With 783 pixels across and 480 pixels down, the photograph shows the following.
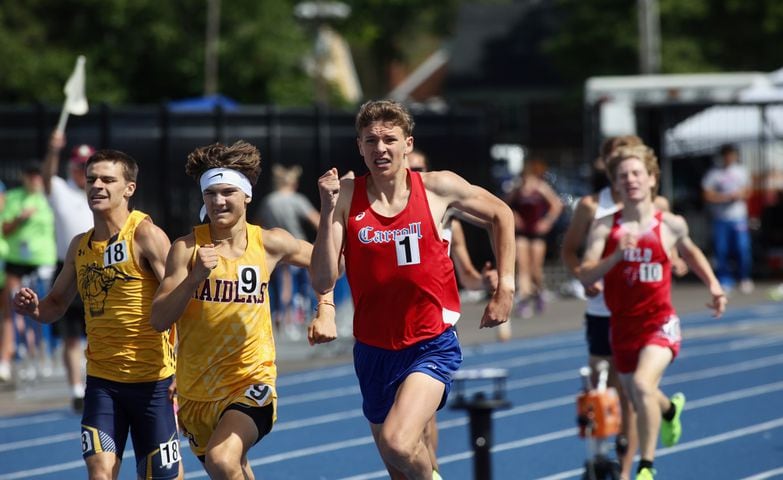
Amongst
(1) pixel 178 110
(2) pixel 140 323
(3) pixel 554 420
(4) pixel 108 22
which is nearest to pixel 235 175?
(2) pixel 140 323

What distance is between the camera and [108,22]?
32594 millimetres

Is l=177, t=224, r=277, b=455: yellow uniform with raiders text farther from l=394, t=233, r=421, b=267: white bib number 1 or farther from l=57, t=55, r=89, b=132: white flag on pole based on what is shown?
l=57, t=55, r=89, b=132: white flag on pole

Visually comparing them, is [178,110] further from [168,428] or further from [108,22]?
[108,22]

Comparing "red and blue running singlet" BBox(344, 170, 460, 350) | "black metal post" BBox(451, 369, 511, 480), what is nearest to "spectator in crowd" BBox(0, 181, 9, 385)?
"black metal post" BBox(451, 369, 511, 480)

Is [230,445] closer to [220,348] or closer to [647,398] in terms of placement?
[220,348]

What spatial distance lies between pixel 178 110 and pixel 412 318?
1197cm

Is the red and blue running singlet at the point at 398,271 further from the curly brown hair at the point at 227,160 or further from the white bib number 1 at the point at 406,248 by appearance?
the curly brown hair at the point at 227,160

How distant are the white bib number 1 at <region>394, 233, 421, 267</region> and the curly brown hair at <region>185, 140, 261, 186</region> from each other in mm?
775

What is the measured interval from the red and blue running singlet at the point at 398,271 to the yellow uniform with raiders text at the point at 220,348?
48 centimetres

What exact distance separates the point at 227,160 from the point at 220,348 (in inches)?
33.9

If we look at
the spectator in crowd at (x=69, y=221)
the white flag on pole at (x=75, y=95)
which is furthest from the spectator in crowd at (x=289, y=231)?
the white flag on pole at (x=75, y=95)

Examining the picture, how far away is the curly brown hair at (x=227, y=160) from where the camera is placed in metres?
6.45

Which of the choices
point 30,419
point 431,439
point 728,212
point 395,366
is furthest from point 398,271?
point 728,212

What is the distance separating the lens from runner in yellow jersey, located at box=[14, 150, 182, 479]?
659 cm
